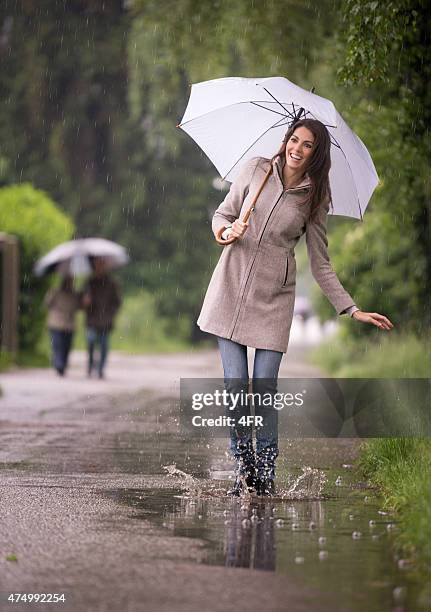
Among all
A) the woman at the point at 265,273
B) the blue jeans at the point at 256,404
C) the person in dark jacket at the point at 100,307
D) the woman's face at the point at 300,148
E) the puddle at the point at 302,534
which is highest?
the person in dark jacket at the point at 100,307

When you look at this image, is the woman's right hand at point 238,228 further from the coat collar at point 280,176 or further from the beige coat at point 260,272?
the coat collar at point 280,176

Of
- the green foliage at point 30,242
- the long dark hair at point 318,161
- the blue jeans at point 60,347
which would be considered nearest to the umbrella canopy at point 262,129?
the long dark hair at point 318,161

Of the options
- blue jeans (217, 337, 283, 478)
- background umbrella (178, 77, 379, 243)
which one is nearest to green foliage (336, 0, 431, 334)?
background umbrella (178, 77, 379, 243)

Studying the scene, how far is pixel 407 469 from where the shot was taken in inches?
295

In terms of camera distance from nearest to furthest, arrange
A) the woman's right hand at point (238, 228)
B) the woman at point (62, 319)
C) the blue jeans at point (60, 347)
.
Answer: the woman's right hand at point (238, 228), the blue jeans at point (60, 347), the woman at point (62, 319)

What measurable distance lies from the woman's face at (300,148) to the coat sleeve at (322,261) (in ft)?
0.92

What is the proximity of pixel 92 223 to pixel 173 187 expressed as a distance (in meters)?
2.55

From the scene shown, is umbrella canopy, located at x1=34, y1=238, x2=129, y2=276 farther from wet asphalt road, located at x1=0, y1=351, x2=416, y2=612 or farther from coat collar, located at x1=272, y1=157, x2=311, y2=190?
coat collar, located at x1=272, y1=157, x2=311, y2=190

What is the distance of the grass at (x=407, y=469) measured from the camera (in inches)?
223

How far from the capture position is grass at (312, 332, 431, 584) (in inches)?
223

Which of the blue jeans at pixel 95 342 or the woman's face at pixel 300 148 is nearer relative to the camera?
the woman's face at pixel 300 148

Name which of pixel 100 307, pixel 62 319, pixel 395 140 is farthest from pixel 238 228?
pixel 100 307

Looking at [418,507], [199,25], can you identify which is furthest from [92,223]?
[418,507]

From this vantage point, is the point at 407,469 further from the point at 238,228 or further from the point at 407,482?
the point at 238,228
